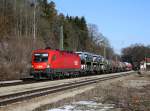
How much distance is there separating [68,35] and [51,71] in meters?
88.9

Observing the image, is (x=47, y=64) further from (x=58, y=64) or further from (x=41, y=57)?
(x=58, y=64)

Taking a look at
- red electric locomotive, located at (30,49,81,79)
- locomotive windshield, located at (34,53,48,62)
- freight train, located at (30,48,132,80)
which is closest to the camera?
red electric locomotive, located at (30,49,81,79)

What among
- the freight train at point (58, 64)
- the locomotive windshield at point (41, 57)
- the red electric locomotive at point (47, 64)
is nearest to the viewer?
the red electric locomotive at point (47, 64)

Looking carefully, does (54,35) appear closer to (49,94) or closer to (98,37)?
(98,37)

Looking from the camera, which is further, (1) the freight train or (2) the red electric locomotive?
(1) the freight train

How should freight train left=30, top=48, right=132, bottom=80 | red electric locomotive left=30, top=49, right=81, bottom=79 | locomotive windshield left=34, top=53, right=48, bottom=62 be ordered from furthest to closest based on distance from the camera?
locomotive windshield left=34, top=53, right=48, bottom=62 < freight train left=30, top=48, right=132, bottom=80 < red electric locomotive left=30, top=49, right=81, bottom=79

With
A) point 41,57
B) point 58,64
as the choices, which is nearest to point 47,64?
point 41,57

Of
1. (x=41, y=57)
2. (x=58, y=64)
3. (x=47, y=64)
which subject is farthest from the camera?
(x=58, y=64)

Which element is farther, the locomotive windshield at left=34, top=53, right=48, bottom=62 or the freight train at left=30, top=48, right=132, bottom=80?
the locomotive windshield at left=34, top=53, right=48, bottom=62

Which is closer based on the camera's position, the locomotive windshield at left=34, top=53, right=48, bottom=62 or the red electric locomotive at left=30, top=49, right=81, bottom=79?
the red electric locomotive at left=30, top=49, right=81, bottom=79

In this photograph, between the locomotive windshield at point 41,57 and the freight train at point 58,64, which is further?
the locomotive windshield at point 41,57

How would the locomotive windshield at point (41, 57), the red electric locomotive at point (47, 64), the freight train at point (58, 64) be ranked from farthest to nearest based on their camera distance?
the locomotive windshield at point (41, 57) < the freight train at point (58, 64) < the red electric locomotive at point (47, 64)

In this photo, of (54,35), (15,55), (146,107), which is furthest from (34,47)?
(146,107)

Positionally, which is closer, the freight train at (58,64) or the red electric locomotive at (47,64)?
the red electric locomotive at (47,64)
